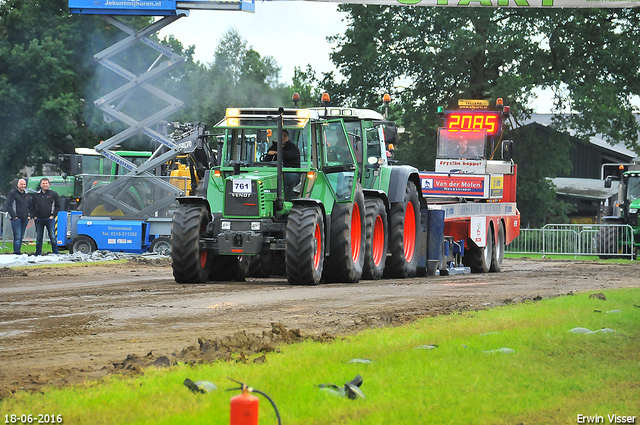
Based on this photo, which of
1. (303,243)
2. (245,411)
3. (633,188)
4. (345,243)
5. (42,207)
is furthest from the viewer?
(633,188)

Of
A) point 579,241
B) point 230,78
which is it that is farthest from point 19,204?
point 230,78

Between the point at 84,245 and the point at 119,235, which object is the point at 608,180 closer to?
the point at 119,235

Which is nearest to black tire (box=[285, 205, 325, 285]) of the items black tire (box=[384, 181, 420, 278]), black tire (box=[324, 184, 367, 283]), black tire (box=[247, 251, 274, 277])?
black tire (box=[324, 184, 367, 283])

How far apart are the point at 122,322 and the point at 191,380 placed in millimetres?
3418

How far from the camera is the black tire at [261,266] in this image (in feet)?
52.6

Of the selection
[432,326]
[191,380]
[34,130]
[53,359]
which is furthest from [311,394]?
[34,130]

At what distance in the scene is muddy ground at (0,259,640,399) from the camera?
21.3 feet

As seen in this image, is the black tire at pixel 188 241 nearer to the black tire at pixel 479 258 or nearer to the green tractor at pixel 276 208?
the green tractor at pixel 276 208

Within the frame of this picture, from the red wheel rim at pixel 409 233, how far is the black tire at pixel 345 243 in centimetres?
241

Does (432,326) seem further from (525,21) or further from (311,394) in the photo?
(525,21)

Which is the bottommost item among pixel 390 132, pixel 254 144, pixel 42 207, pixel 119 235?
pixel 119 235

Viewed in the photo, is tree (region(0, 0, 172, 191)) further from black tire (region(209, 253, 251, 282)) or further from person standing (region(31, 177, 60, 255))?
black tire (region(209, 253, 251, 282))

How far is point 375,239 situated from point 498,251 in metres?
6.61

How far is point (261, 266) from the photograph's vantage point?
16.1 meters
